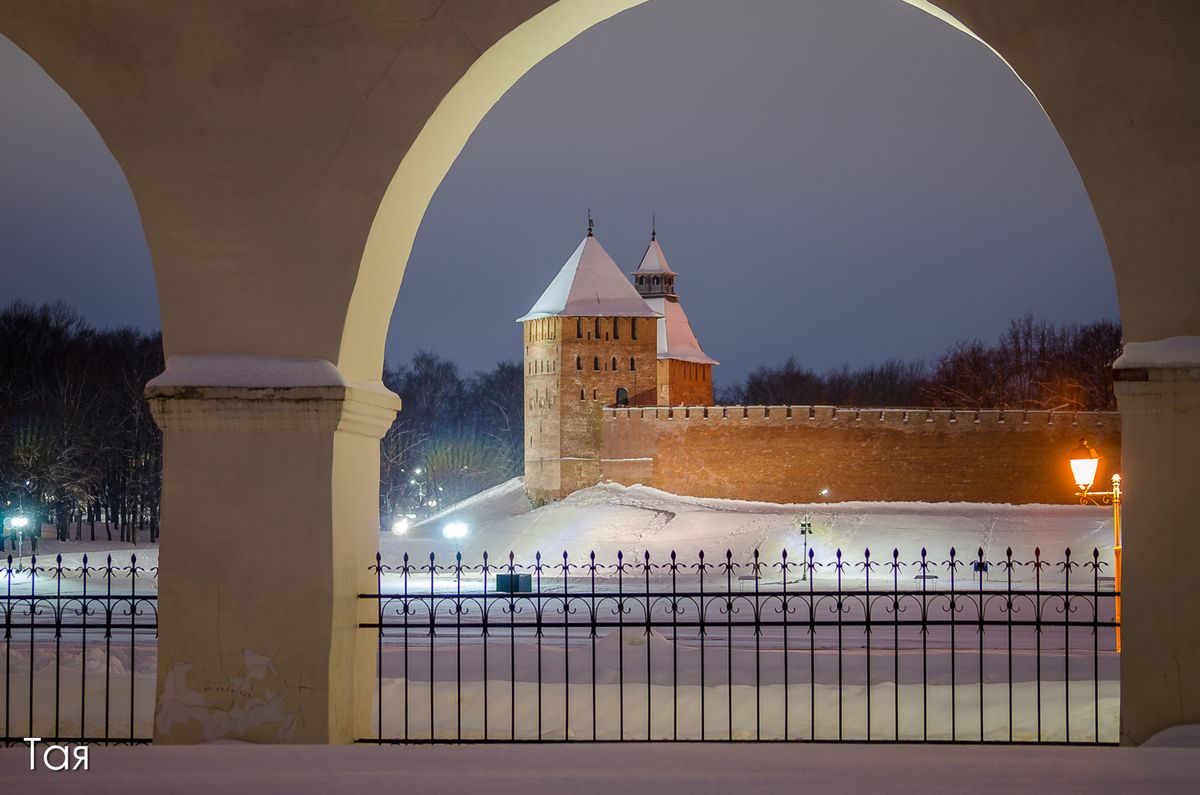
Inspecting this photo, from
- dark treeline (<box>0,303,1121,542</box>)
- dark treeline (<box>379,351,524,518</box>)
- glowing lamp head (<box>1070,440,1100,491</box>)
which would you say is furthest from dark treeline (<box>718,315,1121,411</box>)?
glowing lamp head (<box>1070,440,1100,491</box>)

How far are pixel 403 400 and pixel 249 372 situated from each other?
44543mm

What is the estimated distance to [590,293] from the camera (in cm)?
4384

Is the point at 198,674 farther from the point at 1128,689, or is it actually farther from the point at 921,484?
the point at 921,484

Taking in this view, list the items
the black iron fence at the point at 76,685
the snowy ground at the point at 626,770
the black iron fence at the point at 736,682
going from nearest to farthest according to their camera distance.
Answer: the snowy ground at the point at 626,770 → the black iron fence at the point at 736,682 → the black iron fence at the point at 76,685

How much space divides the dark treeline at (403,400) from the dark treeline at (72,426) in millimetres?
45

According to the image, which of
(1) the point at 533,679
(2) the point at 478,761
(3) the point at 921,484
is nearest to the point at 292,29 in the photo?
(2) the point at 478,761

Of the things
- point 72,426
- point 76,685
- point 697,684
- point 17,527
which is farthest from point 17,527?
point 697,684

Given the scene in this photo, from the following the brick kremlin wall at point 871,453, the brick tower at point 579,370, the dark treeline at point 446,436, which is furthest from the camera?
the dark treeline at point 446,436

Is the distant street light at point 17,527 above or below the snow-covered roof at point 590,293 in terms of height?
below

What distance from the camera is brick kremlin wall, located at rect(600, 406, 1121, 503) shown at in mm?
36656

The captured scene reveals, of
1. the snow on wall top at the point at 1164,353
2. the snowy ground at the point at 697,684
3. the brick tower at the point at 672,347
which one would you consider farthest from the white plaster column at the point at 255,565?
the brick tower at the point at 672,347

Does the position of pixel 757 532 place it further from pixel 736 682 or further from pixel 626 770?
pixel 626 770

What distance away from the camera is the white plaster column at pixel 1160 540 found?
4.73 meters

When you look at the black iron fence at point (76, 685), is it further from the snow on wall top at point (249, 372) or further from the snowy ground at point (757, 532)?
the snowy ground at point (757, 532)
